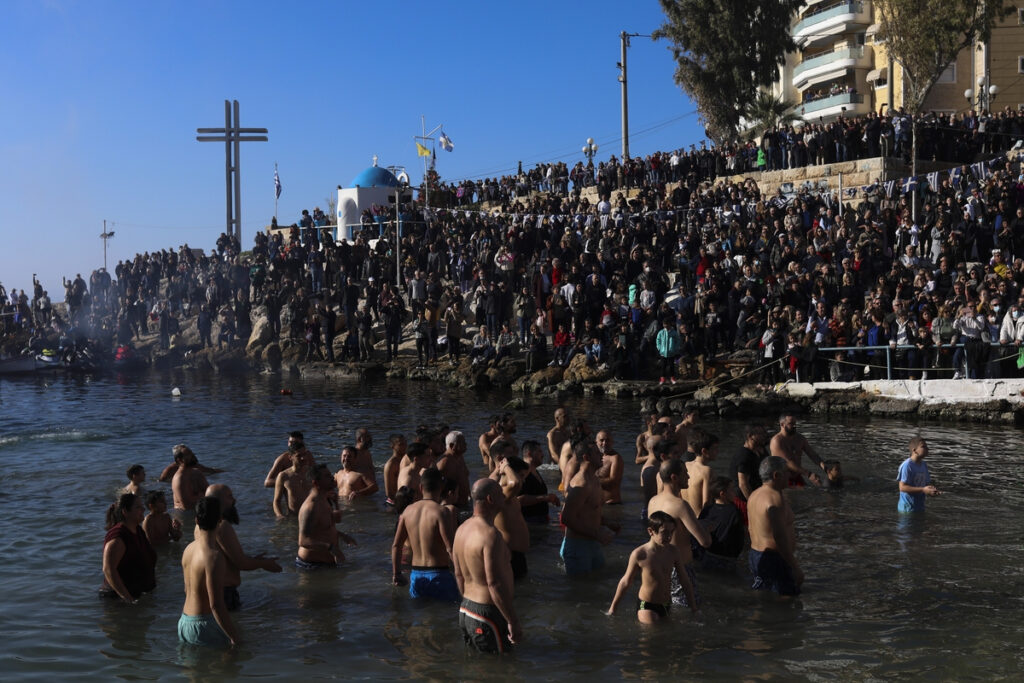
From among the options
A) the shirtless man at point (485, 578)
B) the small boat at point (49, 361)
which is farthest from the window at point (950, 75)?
the shirtless man at point (485, 578)

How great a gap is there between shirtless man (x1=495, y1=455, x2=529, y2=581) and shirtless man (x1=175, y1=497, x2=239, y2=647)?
270cm

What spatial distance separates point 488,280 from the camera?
28344mm

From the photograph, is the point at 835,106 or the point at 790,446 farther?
the point at 835,106

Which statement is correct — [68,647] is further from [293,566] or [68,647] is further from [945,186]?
[945,186]

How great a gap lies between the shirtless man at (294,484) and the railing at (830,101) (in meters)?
45.9

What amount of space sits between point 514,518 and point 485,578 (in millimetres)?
2242

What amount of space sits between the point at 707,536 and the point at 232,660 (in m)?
4.23

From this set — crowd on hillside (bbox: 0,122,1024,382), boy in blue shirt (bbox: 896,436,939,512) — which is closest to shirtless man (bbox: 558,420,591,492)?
boy in blue shirt (bbox: 896,436,939,512)

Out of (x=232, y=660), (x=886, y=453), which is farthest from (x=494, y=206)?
(x=232, y=660)

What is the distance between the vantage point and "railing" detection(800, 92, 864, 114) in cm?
5200

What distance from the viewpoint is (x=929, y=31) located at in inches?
1444

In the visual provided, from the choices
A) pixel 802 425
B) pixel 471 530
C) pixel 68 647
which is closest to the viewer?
pixel 471 530

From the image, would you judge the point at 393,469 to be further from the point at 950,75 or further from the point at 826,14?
the point at 826,14

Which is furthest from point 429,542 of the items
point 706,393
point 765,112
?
point 765,112
